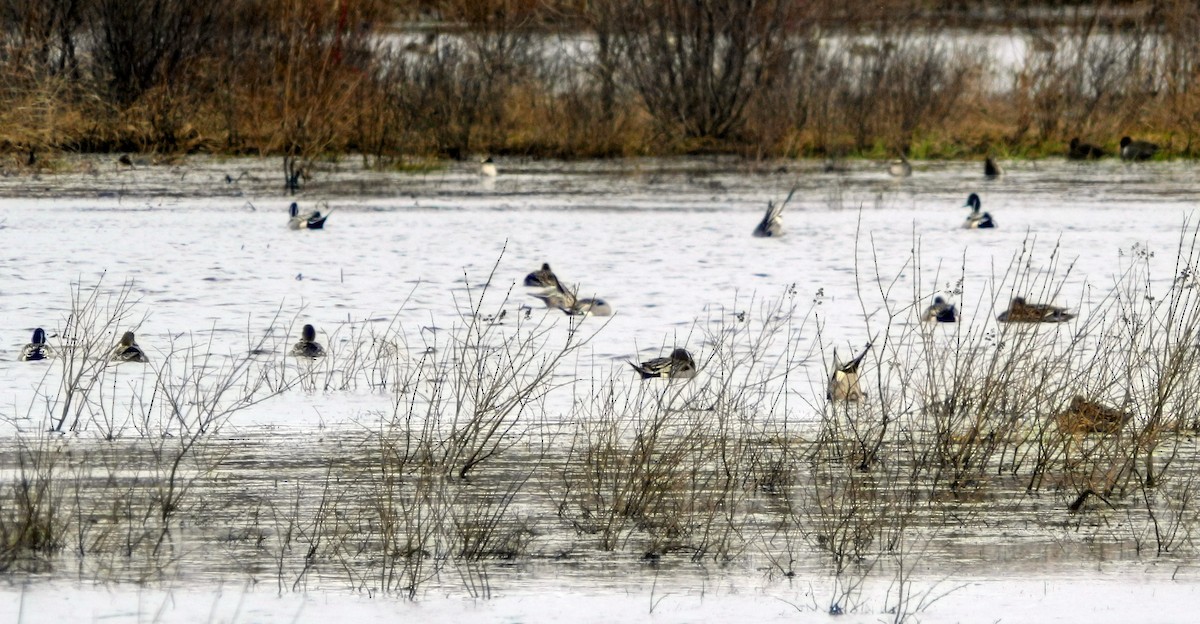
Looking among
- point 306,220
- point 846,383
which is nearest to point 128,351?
point 846,383

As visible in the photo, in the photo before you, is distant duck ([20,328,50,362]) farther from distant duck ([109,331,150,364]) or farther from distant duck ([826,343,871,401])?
distant duck ([826,343,871,401])

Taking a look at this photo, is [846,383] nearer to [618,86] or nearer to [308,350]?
[308,350]

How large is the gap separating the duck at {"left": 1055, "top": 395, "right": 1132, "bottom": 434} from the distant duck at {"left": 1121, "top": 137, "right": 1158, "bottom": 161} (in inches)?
647

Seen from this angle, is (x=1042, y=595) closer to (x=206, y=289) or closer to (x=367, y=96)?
(x=206, y=289)

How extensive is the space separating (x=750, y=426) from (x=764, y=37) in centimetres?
1717

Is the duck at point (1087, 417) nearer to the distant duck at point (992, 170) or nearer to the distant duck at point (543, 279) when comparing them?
the distant duck at point (543, 279)

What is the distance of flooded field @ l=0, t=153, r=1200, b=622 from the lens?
4.78m

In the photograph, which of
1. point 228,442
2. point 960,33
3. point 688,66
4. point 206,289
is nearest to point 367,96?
point 688,66

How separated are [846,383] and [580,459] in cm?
147

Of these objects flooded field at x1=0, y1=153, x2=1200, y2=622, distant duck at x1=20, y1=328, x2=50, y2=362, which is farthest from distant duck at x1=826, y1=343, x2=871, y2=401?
distant duck at x1=20, y1=328, x2=50, y2=362

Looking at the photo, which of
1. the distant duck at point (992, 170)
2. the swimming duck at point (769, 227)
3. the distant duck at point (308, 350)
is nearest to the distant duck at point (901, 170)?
the distant duck at point (992, 170)

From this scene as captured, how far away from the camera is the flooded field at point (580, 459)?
4.78m

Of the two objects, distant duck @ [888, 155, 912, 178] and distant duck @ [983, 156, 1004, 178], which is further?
distant duck @ [983, 156, 1004, 178]

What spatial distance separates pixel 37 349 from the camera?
8016mm
